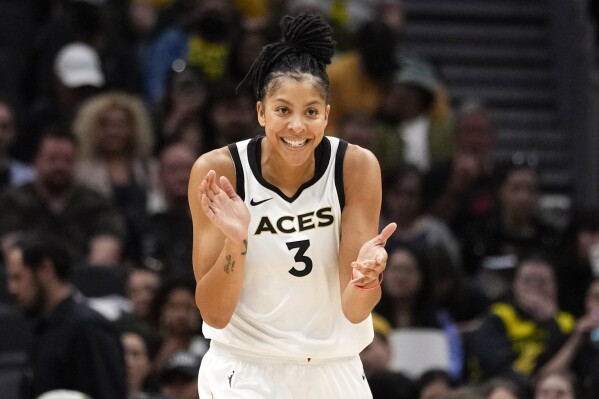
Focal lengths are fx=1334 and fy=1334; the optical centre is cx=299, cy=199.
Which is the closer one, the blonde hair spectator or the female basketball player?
the female basketball player

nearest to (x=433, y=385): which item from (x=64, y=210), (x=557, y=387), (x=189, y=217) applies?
(x=557, y=387)

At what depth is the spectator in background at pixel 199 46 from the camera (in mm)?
11859

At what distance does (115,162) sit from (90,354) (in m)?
2.99

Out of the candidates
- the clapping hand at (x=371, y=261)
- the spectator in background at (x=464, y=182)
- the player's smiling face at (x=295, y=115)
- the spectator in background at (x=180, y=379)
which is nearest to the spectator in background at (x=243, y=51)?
the spectator in background at (x=464, y=182)

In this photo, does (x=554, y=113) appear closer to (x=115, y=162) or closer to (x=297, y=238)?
(x=115, y=162)

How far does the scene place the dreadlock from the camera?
16.6 feet

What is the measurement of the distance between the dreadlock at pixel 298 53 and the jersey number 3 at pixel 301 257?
569mm

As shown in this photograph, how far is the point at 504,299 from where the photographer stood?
9.97 metres

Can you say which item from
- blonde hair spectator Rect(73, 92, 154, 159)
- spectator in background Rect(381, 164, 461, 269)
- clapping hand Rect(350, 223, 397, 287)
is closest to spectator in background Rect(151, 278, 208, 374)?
blonde hair spectator Rect(73, 92, 154, 159)

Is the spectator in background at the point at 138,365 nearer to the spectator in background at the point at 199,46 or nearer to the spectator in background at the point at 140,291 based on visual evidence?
the spectator in background at the point at 140,291

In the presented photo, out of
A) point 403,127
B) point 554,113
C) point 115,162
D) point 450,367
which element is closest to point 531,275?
point 450,367

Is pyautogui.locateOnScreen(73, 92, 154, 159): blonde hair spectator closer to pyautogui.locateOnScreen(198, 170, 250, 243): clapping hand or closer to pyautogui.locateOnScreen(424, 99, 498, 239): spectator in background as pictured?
pyautogui.locateOnScreen(424, 99, 498, 239): spectator in background

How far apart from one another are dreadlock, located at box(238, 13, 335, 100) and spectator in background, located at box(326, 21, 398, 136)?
625cm

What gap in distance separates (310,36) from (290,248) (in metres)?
0.82
